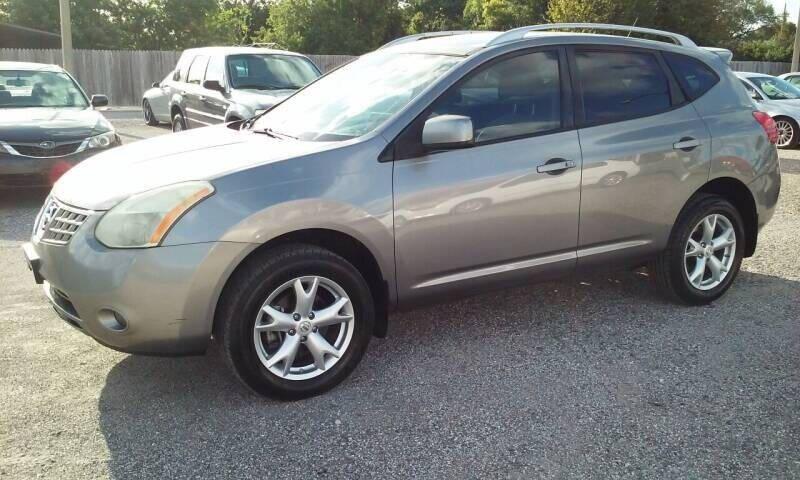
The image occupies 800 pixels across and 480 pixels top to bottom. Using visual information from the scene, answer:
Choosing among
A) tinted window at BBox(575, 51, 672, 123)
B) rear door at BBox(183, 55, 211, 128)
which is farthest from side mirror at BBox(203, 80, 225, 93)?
tinted window at BBox(575, 51, 672, 123)

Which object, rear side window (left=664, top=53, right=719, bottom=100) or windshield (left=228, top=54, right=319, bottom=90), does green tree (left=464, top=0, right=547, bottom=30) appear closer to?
windshield (left=228, top=54, right=319, bottom=90)

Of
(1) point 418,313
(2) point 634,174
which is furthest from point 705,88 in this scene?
(1) point 418,313

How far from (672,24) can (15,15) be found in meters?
33.9

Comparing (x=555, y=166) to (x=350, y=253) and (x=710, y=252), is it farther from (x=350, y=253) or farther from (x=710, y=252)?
(x=710, y=252)

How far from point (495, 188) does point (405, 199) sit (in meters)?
0.56

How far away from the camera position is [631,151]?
4.43 metres

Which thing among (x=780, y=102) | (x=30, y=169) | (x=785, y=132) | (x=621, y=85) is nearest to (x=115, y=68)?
(x=30, y=169)

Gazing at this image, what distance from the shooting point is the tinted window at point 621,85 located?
4414mm

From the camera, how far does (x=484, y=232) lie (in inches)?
155

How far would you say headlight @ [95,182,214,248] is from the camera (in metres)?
3.21

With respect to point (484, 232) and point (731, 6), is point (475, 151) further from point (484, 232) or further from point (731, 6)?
point (731, 6)

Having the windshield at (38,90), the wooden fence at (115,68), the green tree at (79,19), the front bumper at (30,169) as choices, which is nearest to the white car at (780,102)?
the windshield at (38,90)

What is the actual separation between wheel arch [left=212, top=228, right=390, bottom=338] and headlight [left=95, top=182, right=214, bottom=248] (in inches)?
15.2

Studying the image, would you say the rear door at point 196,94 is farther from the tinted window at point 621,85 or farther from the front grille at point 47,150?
the tinted window at point 621,85
